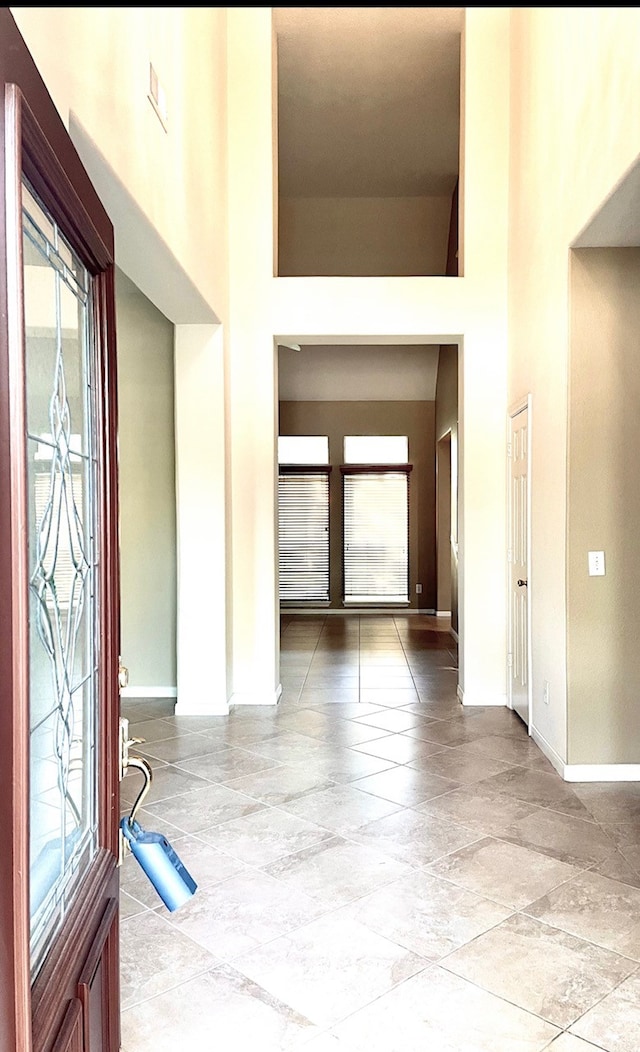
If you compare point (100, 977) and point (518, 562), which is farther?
point (518, 562)

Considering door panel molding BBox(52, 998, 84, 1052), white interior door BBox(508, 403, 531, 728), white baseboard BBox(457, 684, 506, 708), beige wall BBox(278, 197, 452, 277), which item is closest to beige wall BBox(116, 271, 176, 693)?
white baseboard BBox(457, 684, 506, 708)

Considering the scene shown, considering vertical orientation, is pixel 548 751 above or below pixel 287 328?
below

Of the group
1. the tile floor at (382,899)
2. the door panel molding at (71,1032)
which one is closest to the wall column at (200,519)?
the tile floor at (382,899)

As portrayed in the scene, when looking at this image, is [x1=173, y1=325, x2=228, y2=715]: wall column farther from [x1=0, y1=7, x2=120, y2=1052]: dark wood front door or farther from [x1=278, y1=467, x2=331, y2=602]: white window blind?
[x1=278, y1=467, x2=331, y2=602]: white window blind

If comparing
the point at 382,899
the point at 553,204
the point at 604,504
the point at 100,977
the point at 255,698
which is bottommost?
the point at 382,899

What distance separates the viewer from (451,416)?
9.87 m

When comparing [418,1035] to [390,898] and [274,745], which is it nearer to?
[390,898]

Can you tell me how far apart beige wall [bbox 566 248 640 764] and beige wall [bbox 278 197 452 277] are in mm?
6080

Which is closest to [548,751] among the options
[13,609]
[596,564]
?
[596,564]

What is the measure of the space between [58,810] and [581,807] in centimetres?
295

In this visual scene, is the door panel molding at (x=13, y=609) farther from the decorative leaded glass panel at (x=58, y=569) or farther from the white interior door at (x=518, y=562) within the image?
the white interior door at (x=518, y=562)

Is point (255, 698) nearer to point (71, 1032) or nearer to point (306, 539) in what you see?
point (71, 1032)

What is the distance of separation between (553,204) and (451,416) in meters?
5.49

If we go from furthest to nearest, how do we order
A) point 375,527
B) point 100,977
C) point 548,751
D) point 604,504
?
→ 1. point 375,527
2. point 548,751
3. point 604,504
4. point 100,977
